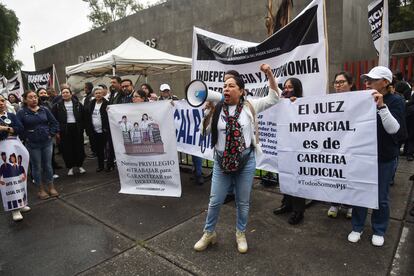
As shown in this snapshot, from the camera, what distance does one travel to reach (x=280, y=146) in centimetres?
387

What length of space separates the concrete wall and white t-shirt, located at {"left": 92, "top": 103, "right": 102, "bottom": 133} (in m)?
4.26

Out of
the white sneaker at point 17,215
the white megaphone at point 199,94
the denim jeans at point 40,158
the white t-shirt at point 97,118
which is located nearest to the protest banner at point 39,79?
the white t-shirt at point 97,118

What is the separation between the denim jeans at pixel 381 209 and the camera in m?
3.17

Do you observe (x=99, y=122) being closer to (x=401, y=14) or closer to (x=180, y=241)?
(x=180, y=241)

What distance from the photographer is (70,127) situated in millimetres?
6871

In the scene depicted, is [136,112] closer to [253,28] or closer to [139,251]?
[139,251]

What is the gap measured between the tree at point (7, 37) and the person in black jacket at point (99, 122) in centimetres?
2650

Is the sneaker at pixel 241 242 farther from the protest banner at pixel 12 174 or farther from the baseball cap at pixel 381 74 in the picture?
the protest banner at pixel 12 174

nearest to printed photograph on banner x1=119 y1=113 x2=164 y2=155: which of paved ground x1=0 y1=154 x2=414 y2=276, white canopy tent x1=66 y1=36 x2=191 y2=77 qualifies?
paved ground x1=0 y1=154 x2=414 y2=276

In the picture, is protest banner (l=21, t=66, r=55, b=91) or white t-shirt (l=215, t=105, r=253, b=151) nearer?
white t-shirt (l=215, t=105, r=253, b=151)

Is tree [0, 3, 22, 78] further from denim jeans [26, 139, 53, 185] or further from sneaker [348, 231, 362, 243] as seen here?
sneaker [348, 231, 362, 243]

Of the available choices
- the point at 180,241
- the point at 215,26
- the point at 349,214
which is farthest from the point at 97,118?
the point at 215,26

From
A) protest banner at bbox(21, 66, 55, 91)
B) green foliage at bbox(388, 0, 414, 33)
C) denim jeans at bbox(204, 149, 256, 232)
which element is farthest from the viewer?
green foliage at bbox(388, 0, 414, 33)

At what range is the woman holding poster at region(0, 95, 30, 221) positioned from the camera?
173 inches
